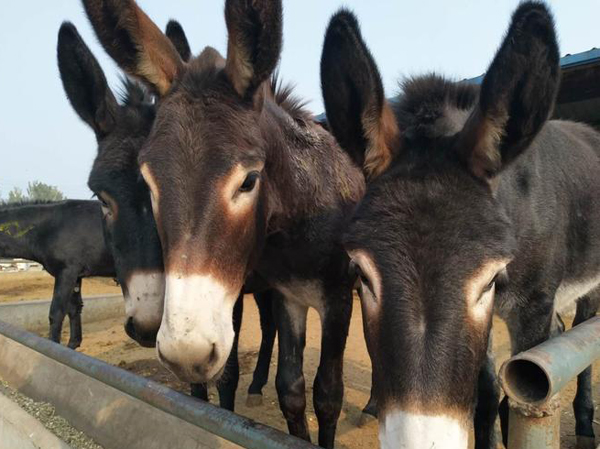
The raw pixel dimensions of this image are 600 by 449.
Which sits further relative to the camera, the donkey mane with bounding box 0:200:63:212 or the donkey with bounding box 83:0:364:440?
the donkey mane with bounding box 0:200:63:212

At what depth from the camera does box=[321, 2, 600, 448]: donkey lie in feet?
4.70

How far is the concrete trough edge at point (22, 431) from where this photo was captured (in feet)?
8.61

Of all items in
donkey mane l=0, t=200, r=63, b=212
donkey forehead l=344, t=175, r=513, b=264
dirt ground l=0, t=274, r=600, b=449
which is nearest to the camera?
donkey forehead l=344, t=175, r=513, b=264

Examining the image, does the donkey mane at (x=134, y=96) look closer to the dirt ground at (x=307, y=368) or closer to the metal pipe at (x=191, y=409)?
the metal pipe at (x=191, y=409)

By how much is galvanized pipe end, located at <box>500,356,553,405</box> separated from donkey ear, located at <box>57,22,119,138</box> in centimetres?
289

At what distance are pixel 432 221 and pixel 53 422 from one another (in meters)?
3.34

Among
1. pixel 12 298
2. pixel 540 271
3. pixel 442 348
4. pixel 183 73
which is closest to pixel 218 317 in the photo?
pixel 442 348

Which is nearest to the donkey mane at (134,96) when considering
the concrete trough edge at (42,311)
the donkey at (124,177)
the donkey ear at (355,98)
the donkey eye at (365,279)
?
the donkey at (124,177)

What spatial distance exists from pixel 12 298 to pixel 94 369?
11.2 meters

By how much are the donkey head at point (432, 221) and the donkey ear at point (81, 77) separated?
1.91 m

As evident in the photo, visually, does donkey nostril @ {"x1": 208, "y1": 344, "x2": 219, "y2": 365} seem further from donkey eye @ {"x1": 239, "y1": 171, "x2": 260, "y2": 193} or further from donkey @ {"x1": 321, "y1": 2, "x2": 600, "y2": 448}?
donkey eye @ {"x1": 239, "y1": 171, "x2": 260, "y2": 193}

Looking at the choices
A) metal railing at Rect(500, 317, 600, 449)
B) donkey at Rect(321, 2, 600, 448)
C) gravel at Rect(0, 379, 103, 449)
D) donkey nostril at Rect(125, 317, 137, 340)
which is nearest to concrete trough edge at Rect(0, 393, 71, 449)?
gravel at Rect(0, 379, 103, 449)

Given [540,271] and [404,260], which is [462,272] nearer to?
[404,260]

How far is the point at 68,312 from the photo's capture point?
7477mm
